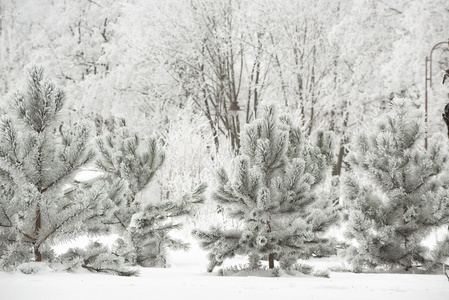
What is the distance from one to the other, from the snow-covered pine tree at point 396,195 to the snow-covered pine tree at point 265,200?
3.80ft

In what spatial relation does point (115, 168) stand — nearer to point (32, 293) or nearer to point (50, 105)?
point (50, 105)

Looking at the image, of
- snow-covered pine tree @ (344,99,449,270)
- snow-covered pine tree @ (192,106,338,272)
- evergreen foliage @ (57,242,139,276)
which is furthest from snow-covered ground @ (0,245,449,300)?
snow-covered pine tree @ (344,99,449,270)

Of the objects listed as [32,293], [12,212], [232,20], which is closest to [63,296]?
[32,293]

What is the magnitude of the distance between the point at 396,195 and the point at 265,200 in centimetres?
224

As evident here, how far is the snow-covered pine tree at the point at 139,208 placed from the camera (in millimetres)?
6918

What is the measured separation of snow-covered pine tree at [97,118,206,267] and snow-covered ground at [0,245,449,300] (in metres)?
1.59

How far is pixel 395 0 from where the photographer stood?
18531 mm

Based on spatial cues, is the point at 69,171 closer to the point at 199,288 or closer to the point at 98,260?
the point at 98,260

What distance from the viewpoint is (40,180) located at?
5.46m

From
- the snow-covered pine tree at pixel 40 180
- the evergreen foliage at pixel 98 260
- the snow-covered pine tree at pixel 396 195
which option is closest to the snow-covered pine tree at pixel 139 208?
the evergreen foliage at pixel 98 260

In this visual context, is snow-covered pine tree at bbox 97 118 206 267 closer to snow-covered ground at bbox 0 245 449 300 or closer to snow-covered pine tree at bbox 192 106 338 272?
snow-covered pine tree at bbox 192 106 338 272

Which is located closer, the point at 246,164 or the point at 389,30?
the point at 246,164

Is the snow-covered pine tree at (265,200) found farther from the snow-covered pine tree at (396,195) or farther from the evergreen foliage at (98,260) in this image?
the snow-covered pine tree at (396,195)

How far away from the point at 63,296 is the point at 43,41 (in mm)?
22719
